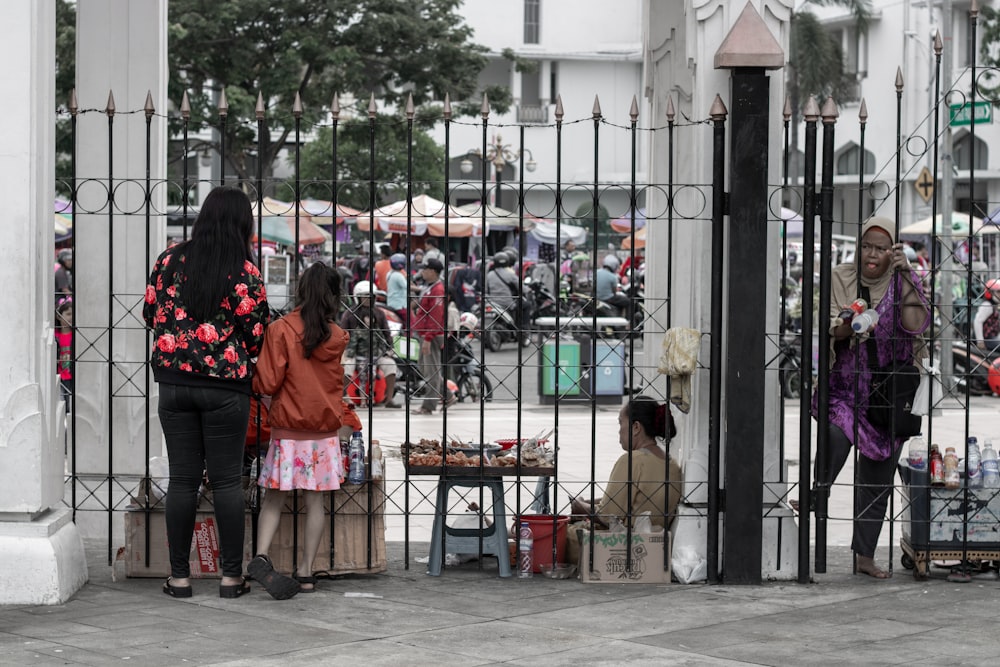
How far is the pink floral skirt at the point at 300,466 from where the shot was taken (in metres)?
7.14

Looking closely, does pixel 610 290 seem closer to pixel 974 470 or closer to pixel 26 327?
pixel 974 470

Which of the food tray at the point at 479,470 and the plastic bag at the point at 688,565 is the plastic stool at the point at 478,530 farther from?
the plastic bag at the point at 688,565

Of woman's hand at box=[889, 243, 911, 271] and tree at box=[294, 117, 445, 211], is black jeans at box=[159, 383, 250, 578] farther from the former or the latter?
tree at box=[294, 117, 445, 211]

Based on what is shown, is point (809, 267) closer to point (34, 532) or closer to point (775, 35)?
point (775, 35)

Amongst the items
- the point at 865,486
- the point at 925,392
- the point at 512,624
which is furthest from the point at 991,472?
the point at 512,624

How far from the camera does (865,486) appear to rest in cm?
777

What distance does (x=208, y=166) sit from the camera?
5706 centimetres

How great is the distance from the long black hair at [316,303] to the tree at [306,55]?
23609 millimetres

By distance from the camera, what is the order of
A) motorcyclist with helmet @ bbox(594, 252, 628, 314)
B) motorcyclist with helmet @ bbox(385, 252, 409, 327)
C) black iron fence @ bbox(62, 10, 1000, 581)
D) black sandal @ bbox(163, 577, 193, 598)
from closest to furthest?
black sandal @ bbox(163, 577, 193, 598) → black iron fence @ bbox(62, 10, 1000, 581) → motorcyclist with helmet @ bbox(385, 252, 409, 327) → motorcyclist with helmet @ bbox(594, 252, 628, 314)

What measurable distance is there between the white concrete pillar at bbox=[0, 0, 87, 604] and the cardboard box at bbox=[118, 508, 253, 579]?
0.44 meters

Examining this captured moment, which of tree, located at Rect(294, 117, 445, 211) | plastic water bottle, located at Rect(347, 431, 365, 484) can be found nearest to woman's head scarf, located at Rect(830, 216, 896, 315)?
plastic water bottle, located at Rect(347, 431, 365, 484)

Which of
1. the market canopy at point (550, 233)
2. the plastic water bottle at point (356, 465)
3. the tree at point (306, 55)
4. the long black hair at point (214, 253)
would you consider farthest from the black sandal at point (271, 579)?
the market canopy at point (550, 233)

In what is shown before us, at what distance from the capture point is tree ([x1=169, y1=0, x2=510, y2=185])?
31.1 meters

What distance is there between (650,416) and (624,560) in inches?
33.4
